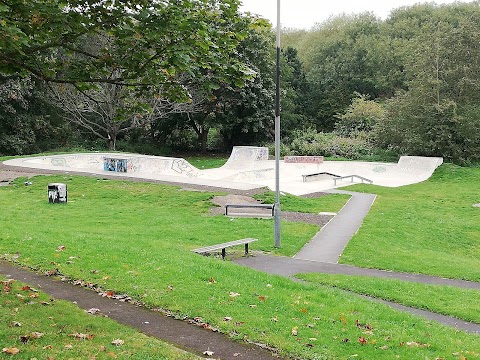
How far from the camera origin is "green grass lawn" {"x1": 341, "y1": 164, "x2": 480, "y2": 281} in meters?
11.3

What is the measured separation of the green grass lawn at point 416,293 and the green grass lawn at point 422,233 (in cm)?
158

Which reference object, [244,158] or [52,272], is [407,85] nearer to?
[244,158]

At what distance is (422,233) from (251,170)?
1486 centimetres

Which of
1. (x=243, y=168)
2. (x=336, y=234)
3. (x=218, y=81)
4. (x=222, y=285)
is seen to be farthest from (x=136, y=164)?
(x=222, y=285)

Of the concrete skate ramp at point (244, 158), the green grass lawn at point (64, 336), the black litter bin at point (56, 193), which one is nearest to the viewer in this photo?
the green grass lawn at point (64, 336)

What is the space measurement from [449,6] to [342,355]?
6526cm

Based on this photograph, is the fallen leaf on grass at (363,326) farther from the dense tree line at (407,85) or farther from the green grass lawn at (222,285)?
the dense tree line at (407,85)

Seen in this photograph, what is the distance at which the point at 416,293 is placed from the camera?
8555 mm

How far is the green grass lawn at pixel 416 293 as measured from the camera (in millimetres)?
7730

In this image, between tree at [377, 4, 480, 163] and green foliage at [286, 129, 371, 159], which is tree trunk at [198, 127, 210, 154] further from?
tree at [377, 4, 480, 163]

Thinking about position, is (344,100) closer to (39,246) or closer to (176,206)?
(176,206)

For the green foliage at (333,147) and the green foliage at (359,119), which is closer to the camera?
the green foliage at (333,147)

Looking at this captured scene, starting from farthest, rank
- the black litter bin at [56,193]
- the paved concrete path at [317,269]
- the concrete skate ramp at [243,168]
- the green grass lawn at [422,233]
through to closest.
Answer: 1. the concrete skate ramp at [243,168]
2. the black litter bin at [56,193]
3. the green grass lawn at [422,233]
4. the paved concrete path at [317,269]

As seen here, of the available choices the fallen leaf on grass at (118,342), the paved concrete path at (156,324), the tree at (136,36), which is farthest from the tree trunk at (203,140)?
the fallen leaf on grass at (118,342)
